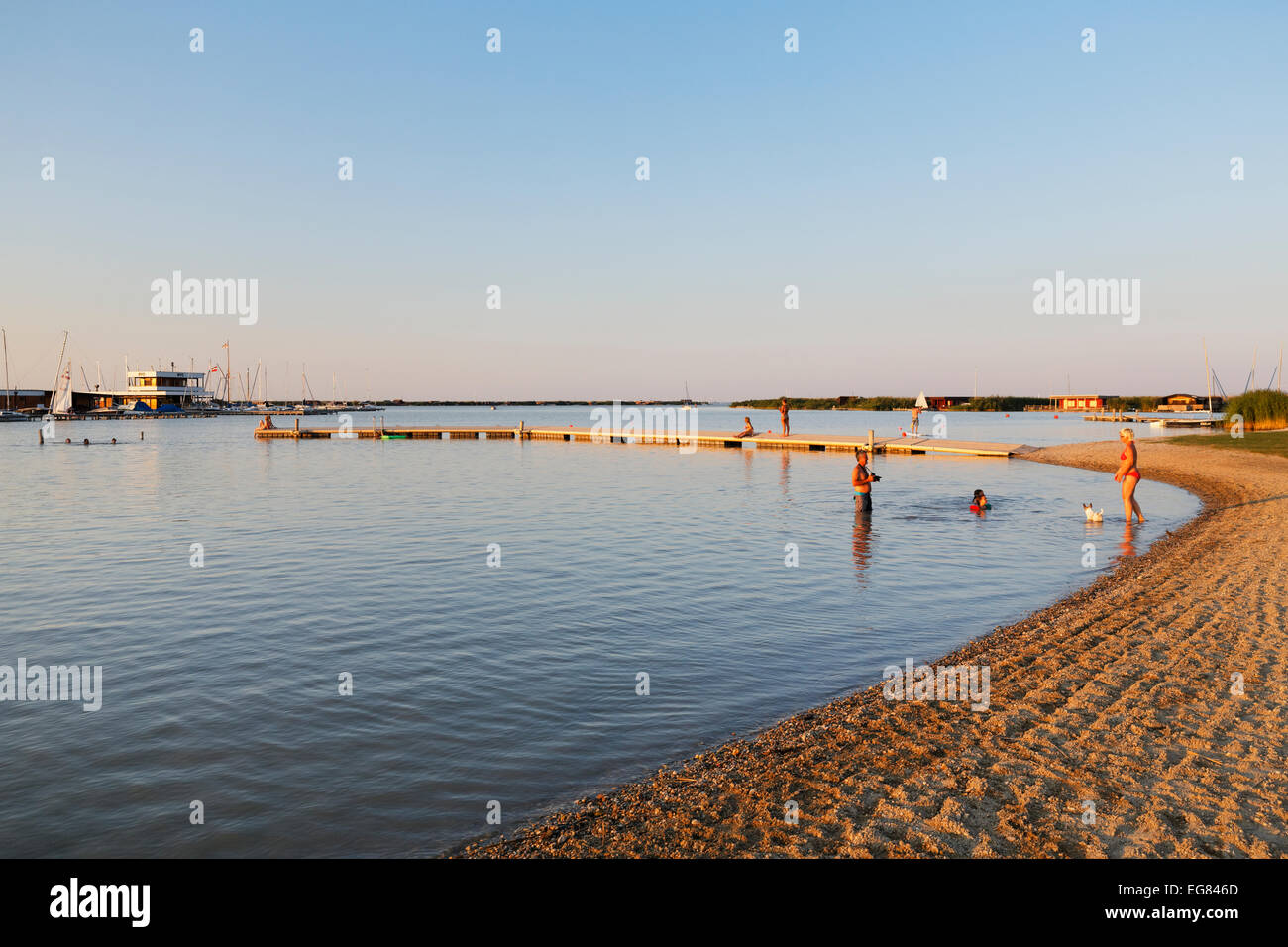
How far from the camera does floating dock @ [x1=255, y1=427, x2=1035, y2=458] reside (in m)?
53.0

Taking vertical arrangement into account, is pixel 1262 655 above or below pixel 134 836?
above

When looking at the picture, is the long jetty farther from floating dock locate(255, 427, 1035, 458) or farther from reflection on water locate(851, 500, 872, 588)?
reflection on water locate(851, 500, 872, 588)

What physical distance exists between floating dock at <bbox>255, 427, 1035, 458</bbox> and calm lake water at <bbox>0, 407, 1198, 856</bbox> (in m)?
19.8

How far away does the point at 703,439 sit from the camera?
68.7 m

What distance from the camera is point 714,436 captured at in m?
67.9

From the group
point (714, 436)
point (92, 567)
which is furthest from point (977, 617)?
point (714, 436)

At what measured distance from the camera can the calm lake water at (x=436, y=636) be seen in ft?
24.7

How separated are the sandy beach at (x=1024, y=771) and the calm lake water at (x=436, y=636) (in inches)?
41.4

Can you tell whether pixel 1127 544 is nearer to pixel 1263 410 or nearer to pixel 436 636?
pixel 436 636

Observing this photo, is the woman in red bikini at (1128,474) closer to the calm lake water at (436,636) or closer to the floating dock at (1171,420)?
the calm lake water at (436,636)

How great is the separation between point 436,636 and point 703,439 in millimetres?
56476

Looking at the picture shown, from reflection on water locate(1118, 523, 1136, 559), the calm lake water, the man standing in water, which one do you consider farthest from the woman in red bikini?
the man standing in water
